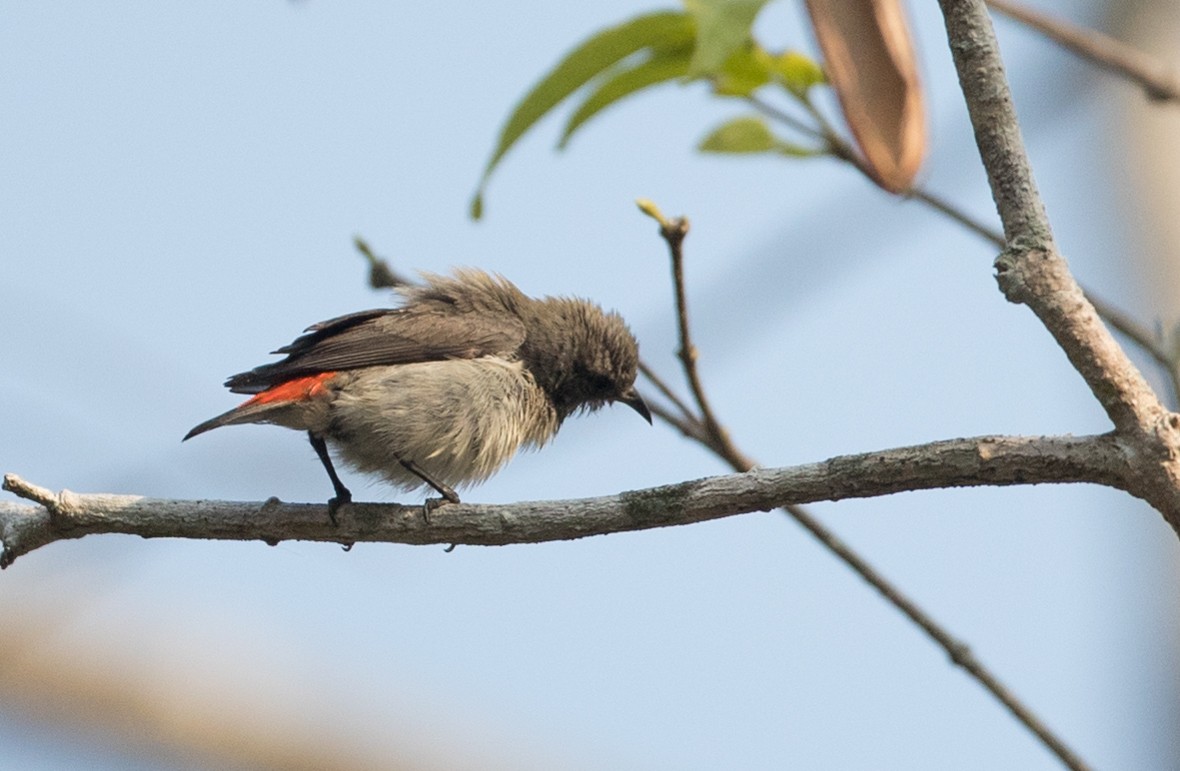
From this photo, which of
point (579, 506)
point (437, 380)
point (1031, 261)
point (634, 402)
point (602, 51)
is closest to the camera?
point (1031, 261)

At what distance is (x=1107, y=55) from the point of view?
438cm

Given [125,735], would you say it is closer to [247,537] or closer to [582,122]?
[247,537]

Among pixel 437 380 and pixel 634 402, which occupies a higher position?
pixel 634 402

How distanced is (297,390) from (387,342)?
0.43 m

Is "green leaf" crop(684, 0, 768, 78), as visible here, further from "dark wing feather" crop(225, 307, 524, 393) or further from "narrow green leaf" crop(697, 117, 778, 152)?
"dark wing feather" crop(225, 307, 524, 393)

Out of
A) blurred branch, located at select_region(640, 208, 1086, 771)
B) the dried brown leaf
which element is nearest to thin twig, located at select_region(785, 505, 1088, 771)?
blurred branch, located at select_region(640, 208, 1086, 771)

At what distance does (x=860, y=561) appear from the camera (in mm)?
4125

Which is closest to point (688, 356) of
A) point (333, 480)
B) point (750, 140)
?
point (750, 140)

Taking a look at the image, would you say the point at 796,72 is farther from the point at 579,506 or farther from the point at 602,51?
the point at 579,506

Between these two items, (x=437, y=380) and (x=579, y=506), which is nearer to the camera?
(x=579, y=506)

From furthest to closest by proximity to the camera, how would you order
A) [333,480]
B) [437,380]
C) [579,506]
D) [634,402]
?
[634,402], [437,380], [333,480], [579,506]

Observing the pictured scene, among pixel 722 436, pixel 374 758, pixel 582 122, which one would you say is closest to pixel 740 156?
pixel 582 122

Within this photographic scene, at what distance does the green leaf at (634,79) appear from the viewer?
3922 millimetres

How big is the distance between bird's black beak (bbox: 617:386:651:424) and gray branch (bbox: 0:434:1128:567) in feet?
5.82
